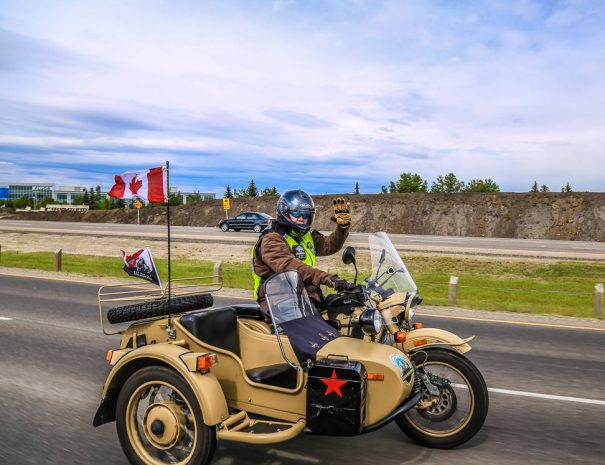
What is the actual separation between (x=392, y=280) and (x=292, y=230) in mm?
1014

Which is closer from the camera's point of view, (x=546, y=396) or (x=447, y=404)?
(x=447, y=404)

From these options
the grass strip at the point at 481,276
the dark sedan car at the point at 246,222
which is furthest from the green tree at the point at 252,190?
the grass strip at the point at 481,276

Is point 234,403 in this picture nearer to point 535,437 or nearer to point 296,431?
point 296,431

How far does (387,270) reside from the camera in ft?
16.4

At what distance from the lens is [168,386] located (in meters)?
3.94

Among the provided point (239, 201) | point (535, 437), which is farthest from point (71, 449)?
point (239, 201)

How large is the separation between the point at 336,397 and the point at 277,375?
0.56 m

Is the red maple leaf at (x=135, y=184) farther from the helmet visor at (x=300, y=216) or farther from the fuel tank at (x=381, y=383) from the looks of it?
the fuel tank at (x=381, y=383)

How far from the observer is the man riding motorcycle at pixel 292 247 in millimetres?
4508

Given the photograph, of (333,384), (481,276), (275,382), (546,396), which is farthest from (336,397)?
(481,276)

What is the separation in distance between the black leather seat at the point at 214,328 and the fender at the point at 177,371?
0.87ft

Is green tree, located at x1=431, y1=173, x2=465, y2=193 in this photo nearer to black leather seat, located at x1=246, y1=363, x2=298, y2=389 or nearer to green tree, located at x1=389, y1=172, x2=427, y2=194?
green tree, located at x1=389, y1=172, x2=427, y2=194

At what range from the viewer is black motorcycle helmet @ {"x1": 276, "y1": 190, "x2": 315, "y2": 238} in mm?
4977

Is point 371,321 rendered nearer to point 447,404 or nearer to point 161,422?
point 447,404
